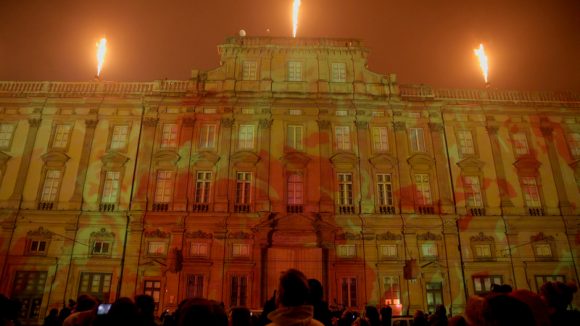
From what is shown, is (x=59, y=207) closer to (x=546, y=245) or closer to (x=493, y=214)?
(x=493, y=214)

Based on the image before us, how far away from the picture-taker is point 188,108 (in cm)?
2869

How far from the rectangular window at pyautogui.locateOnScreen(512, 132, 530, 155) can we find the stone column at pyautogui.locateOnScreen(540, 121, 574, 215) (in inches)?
59.2

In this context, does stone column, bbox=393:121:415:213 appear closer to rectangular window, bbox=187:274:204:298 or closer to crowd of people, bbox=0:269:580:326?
rectangular window, bbox=187:274:204:298

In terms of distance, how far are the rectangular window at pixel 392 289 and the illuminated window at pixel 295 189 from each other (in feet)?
24.4

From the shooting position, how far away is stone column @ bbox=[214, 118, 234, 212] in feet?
85.8

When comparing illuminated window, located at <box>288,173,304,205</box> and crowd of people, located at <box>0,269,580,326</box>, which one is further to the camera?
illuminated window, located at <box>288,173,304,205</box>

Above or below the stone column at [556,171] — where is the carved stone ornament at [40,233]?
below

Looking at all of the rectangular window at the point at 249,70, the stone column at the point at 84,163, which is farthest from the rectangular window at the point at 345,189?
the stone column at the point at 84,163

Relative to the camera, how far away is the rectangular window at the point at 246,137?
27828 millimetres

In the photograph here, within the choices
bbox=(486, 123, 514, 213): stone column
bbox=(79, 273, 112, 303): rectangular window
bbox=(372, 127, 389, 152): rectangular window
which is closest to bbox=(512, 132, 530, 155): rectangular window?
bbox=(486, 123, 514, 213): stone column

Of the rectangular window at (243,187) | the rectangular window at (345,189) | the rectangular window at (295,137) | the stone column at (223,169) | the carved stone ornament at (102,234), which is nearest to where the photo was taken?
the carved stone ornament at (102,234)

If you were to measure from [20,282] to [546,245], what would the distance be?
3450 cm

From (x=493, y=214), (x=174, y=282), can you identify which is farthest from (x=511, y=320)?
(x=493, y=214)

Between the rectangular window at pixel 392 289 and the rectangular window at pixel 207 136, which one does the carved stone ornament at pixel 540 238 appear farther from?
the rectangular window at pixel 207 136
